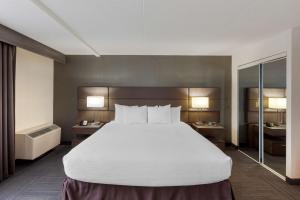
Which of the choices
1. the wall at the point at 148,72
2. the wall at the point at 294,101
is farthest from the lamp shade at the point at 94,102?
the wall at the point at 294,101

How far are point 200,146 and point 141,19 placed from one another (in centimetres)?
195

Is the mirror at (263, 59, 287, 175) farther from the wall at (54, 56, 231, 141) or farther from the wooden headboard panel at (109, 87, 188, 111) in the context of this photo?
the wooden headboard panel at (109, 87, 188, 111)

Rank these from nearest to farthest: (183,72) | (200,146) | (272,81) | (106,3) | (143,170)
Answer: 1. (143,170)
2. (106,3)
3. (200,146)
4. (272,81)
5. (183,72)

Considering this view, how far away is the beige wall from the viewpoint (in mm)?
4365

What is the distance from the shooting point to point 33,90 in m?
4.82

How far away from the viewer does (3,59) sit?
3.38 metres

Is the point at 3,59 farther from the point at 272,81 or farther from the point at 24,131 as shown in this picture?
the point at 272,81

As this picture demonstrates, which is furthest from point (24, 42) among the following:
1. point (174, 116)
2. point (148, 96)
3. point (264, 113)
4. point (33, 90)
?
point (264, 113)

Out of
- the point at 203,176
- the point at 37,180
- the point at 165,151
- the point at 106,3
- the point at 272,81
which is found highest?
the point at 106,3

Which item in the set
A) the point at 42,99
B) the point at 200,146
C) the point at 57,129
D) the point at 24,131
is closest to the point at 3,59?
the point at 24,131

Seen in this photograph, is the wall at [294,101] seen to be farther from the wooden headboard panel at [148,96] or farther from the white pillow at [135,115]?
the white pillow at [135,115]

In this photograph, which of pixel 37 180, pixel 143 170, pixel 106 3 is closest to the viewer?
pixel 143 170

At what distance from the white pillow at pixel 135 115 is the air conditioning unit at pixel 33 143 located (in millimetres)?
1809

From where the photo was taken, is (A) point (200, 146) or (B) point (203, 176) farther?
(A) point (200, 146)
